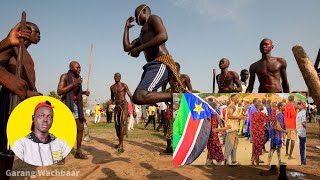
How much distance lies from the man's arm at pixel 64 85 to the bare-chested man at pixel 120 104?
6.57 feet

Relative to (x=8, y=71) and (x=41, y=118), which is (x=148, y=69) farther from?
(x=8, y=71)

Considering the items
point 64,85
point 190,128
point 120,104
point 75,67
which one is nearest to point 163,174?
point 190,128

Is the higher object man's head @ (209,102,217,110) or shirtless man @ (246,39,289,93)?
shirtless man @ (246,39,289,93)

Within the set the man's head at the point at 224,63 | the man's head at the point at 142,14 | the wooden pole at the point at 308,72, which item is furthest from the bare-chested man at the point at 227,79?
the wooden pole at the point at 308,72

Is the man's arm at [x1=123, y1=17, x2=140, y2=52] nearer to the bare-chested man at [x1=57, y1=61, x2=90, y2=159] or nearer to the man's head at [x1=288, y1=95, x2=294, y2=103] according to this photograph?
the man's head at [x1=288, y1=95, x2=294, y2=103]

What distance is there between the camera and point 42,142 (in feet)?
9.21

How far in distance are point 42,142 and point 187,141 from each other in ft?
6.58

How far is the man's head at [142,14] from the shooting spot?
4.13 m

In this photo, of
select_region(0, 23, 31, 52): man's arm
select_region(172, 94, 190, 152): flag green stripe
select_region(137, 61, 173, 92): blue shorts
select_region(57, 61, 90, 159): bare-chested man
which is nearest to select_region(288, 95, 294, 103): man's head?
select_region(172, 94, 190, 152): flag green stripe

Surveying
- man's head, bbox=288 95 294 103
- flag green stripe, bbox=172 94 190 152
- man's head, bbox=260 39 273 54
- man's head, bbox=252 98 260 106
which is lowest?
flag green stripe, bbox=172 94 190 152

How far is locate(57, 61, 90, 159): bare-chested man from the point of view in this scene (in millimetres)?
6847

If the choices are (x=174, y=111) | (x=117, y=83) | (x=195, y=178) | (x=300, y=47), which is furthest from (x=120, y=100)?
(x=300, y=47)

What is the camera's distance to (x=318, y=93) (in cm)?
165

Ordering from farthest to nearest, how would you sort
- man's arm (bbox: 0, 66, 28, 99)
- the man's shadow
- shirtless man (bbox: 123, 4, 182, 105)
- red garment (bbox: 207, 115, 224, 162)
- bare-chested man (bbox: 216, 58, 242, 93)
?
bare-chested man (bbox: 216, 58, 242, 93)
the man's shadow
red garment (bbox: 207, 115, 224, 162)
shirtless man (bbox: 123, 4, 182, 105)
man's arm (bbox: 0, 66, 28, 99)
